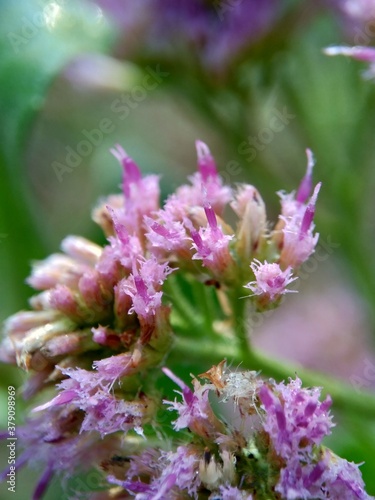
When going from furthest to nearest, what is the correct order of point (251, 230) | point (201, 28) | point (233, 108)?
point (233, 108)
point (201, 28)
point (251, 230)

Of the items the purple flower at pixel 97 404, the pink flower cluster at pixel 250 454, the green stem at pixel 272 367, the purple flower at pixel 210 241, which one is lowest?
the green stem at pixel 272 367

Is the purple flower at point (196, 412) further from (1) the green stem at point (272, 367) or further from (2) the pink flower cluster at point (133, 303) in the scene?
(1) the green stem at point (272, 367)

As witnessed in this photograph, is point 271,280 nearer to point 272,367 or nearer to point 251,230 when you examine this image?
point 251,230

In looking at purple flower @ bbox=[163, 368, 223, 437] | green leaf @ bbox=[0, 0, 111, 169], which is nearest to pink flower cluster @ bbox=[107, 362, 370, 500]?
purple flower @ bbox=[163, 368, 223, 437]

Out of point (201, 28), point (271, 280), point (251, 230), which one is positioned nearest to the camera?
point (271, 280)

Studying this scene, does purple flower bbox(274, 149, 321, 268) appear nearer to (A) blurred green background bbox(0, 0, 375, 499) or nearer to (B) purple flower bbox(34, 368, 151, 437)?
(B) purple flower bbox(34, 368, 151, 437)

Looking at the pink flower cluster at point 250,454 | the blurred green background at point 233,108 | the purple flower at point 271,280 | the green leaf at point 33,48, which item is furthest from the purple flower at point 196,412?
the green leaf at point 33,48

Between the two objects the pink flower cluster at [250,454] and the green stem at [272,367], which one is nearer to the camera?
the pink flower cluster at [250,454]

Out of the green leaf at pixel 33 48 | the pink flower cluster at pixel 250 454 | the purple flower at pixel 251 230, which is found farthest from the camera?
the green leaf at pixel 33 48

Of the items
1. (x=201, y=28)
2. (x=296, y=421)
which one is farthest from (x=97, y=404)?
(x=201, y=28)
